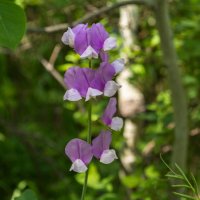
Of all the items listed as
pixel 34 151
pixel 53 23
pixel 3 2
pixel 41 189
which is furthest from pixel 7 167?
pixel 3 2

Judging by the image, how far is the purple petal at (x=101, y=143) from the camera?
1040 millimetres

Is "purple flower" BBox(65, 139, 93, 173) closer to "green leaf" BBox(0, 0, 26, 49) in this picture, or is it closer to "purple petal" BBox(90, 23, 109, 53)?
"purple petal" BBox(90, 23, 109, 53)

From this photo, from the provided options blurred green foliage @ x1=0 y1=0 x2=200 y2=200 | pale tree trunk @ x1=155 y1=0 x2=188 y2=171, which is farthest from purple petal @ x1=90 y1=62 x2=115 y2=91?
pale tree trunk @ x1=155 y1=0 x2=188 y2=171

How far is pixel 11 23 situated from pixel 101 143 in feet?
1.21

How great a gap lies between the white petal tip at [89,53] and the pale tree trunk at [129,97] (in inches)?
57.8

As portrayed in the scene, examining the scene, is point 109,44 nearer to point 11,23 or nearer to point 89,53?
point 89,53

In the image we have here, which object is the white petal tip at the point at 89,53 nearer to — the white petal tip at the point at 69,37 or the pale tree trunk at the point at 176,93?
the white petal tip at the point at 69,37

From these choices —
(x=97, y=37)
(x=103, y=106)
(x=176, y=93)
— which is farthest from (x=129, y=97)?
(x=97, y=37)

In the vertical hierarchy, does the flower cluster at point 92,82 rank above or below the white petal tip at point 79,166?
above

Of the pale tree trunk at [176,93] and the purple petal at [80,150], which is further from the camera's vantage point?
the pale tree trunk at [176,93]

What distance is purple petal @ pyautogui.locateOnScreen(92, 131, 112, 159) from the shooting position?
104 cm

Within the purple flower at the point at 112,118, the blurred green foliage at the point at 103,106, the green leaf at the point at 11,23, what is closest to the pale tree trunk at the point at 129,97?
the blurred green foliage at the point at 103,106

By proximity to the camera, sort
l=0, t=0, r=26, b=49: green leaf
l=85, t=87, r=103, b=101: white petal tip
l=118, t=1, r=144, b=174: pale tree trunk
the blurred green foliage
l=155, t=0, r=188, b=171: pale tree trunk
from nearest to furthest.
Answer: l=85, t=87, r=103, b=101: white petal tip → l=0, t=0, r=26, b=49: green leaf → l=155, t=0, r=188, b=171: pale tree trunk → the blurred green foliage → l=118, t=1, r=144, b=174: pale tree trunk

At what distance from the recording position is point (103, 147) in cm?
104
